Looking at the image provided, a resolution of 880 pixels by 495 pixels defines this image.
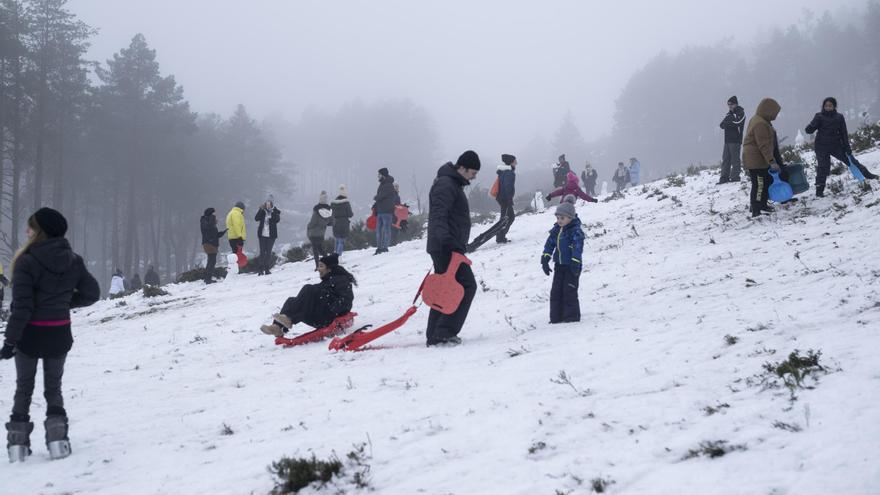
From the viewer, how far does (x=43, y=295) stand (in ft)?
16.0

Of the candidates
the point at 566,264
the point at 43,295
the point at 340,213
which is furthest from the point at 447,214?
the point at 340,213

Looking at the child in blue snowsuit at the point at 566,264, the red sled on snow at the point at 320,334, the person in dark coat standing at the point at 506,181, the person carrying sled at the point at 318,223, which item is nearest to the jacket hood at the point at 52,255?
the red sled on snow at the point at 320,334

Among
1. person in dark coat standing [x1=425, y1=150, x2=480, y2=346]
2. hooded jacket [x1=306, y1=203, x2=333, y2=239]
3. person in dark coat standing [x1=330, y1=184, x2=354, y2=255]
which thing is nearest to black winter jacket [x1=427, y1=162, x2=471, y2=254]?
person in dark coat standing [x1=425, y1=150, x2=480, y2=346]

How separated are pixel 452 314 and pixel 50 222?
4.40 meters

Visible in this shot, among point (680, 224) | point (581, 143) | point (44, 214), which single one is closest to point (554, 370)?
point (44, 214)

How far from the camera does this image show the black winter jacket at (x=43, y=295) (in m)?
4.68

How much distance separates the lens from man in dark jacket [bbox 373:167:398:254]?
16.5m

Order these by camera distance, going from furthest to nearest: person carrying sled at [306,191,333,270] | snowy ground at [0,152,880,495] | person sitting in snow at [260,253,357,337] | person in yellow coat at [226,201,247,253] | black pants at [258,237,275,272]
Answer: black pants at [258,237,275,272]
person in yellow coat at [226,201,247,253]
person carrying sled at [306,191,333,270]
person sitting in snow at [260,253,357,337]
snowy ground at [0,152,880,495]

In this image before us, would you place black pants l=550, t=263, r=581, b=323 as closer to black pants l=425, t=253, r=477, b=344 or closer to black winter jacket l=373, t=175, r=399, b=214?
black pants l=425, t=253, r=477, b=344

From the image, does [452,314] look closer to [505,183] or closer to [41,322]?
[41,322]

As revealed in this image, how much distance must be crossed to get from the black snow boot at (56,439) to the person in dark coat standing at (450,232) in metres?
3.98

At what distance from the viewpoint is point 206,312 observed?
41.9 ft

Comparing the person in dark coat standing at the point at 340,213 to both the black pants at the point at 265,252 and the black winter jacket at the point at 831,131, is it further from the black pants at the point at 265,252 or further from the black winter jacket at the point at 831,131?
the black winter jacket at the point at 831,131

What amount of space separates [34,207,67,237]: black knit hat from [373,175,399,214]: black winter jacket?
38.0 feet
